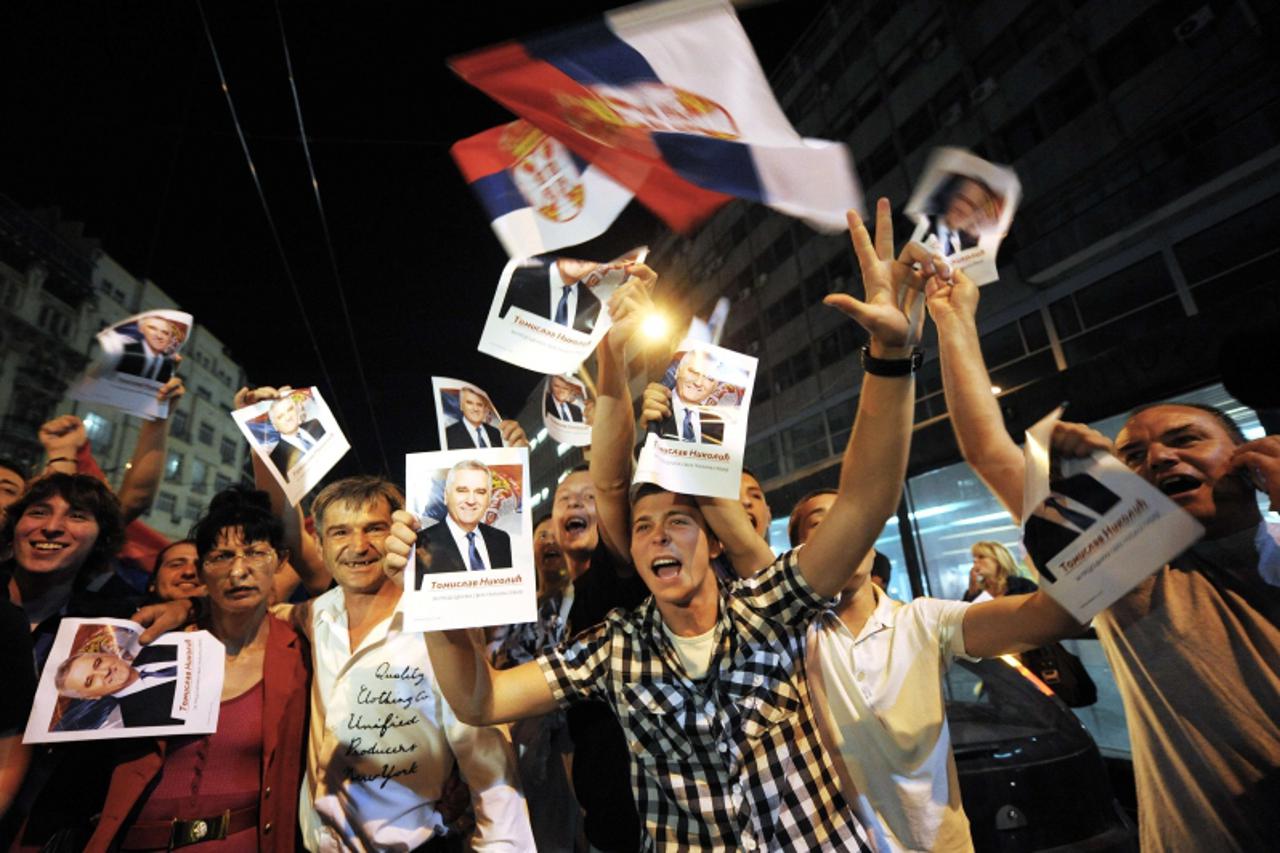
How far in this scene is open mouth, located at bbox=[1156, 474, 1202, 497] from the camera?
1773 mm

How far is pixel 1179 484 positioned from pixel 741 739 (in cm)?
152

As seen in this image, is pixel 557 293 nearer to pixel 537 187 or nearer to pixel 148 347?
pixel 537 187

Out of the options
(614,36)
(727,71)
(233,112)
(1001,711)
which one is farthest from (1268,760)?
(233,112)

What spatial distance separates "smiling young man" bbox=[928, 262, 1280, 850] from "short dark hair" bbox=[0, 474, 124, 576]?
3.40 metres

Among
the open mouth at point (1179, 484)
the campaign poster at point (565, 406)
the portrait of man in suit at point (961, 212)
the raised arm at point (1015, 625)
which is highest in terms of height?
the portrait of man in suit at point (961, 212)

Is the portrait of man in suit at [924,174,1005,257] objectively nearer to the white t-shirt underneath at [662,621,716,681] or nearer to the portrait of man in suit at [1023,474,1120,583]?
the portrait of man in suit at [1023,474,1120,583]

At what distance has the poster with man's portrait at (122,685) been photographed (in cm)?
186

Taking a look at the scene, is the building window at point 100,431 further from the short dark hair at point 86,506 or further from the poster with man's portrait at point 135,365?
the short dark hair at point 86,506

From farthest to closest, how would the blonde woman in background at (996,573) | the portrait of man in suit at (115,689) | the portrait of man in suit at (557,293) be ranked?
the blonde woman in background at (996,573) → the portrait of man in suit at (557,293) → the portrait of man in suit at (115,689)

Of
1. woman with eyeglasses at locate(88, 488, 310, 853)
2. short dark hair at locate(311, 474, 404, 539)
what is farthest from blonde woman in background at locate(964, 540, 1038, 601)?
woman with eyeglasses at locate(88, 488, 310, 853)

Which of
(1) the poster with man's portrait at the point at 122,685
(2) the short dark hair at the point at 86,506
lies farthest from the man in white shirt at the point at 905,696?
(2) the short dark hair at the point at 86,506

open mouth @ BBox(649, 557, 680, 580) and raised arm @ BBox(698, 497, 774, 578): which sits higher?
raised arm @ BBox(698, 497, 774, 578)

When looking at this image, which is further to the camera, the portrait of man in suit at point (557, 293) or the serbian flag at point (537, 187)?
the serbian flag at point (537, 187)

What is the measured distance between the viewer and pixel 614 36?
99.0 inches
